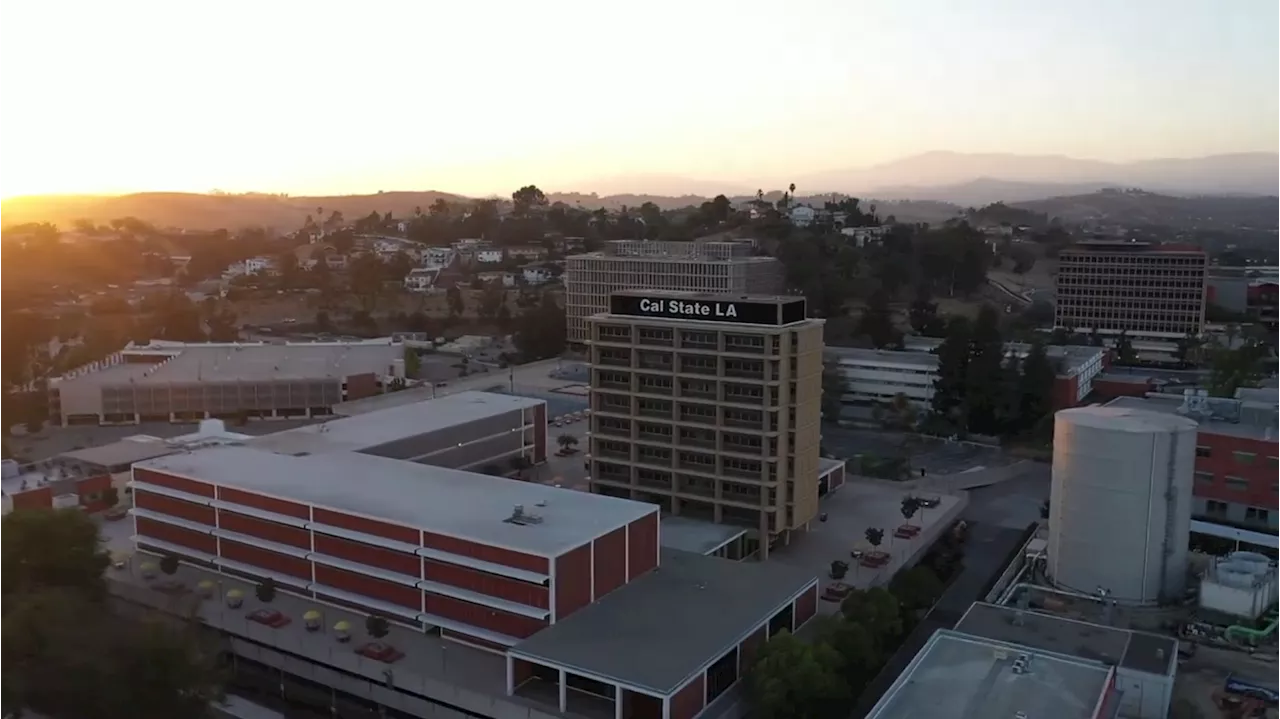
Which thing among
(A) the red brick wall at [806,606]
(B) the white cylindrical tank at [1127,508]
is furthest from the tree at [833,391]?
(A) the red brick wall at [806,606]

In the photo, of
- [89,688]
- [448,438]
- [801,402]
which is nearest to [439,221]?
[448,438]

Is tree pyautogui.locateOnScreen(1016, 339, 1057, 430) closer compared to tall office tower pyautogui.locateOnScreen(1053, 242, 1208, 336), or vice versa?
tree pyautogui.locateOnScreen(1016, 339, 1057, 430)

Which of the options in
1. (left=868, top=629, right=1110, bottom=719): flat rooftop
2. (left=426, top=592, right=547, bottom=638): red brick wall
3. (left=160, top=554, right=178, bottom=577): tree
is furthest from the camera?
(left=160, top=554, right=178, bottom=577): tree

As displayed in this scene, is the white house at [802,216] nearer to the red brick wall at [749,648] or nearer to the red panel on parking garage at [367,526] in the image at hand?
the red panel on parking garage at [367,526]

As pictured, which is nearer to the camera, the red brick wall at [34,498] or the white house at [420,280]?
the red brick wall at [34,498]

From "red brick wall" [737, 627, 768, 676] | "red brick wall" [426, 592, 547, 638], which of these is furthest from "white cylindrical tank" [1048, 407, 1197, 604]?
"red brick wall" [426, 592, 547, 638]

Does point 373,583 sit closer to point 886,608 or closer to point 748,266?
point 886,608

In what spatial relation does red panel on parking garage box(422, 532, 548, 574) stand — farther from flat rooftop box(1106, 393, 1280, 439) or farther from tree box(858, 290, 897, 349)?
tree box(858, 290, 897, 349)
